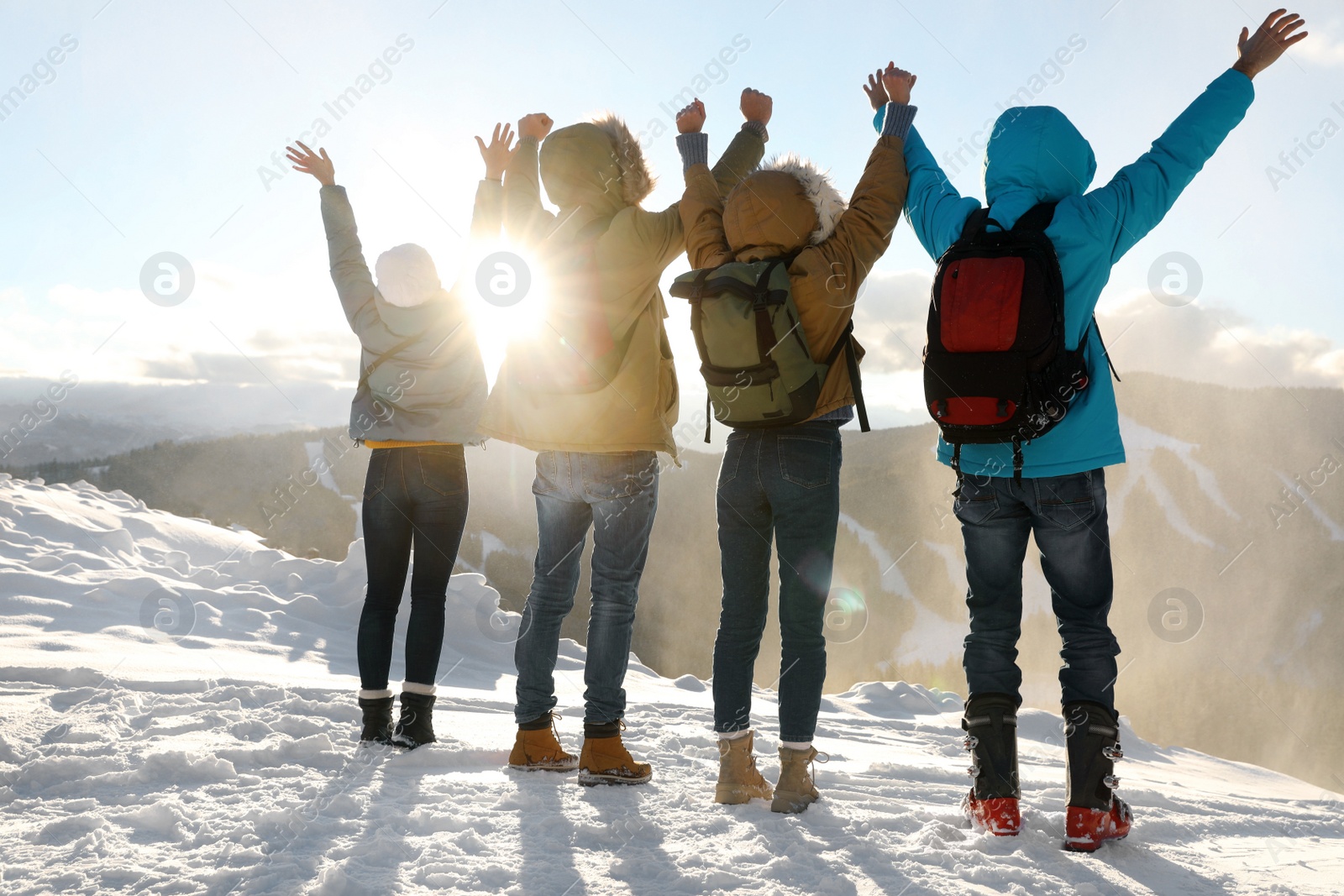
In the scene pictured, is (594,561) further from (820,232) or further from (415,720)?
(820,232)

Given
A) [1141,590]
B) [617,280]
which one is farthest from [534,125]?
[1141,590]

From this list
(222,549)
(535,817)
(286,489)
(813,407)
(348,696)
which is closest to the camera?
(535,817)

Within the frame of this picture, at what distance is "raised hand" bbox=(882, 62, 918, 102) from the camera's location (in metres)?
2.81

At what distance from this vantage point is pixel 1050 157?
2.38 metres

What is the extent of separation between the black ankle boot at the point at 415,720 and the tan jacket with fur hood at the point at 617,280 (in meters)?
1.17

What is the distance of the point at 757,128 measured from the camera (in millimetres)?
3082

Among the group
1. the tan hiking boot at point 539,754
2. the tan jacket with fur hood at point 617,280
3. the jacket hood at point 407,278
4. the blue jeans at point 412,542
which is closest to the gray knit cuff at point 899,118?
the tan jacket with fur hood at point 617,280

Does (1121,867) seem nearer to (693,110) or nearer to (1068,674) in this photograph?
(1068,674)

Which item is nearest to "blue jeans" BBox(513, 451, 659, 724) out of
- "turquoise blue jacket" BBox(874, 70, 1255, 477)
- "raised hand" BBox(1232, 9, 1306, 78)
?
"turquoise blue jacket" BBox(874, 70, 1255, 477)

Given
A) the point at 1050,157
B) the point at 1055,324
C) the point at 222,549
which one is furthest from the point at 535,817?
the point at 222,549

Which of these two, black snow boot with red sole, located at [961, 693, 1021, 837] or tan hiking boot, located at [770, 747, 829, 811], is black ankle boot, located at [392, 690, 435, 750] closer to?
tan hiking boot, located at [770, 747, 829, 811]

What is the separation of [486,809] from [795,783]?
1.00 meters

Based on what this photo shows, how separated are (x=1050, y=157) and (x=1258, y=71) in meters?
0.73

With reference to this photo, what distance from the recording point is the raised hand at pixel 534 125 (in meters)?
3.41
